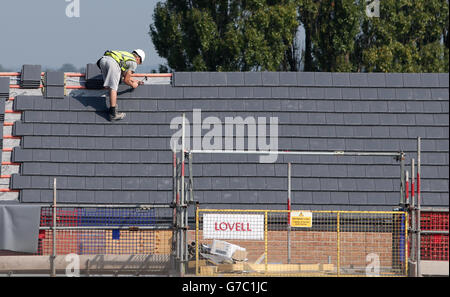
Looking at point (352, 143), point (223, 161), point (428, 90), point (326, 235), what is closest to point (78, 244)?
point (223, 161)

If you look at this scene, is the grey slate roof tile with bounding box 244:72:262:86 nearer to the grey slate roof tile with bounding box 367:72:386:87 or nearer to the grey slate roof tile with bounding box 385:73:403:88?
the grey slate roof tile with bounding box 367:72:386:87

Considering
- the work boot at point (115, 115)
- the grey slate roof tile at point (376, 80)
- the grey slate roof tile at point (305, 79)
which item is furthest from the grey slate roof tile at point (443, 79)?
the work boot at point (115, 115)

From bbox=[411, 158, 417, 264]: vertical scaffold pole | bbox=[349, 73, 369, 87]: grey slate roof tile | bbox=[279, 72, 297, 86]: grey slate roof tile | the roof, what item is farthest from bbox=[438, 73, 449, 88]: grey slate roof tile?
bbox=[411, 158, 417, 264]: vertical scaffold pole

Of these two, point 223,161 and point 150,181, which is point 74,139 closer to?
point 150,181

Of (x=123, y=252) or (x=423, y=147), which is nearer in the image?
(x=123, y=252)

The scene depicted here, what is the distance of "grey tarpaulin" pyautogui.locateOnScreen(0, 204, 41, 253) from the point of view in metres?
16.8

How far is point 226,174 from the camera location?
19.1 meters

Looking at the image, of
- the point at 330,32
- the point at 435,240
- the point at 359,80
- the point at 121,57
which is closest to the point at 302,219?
the point at 435,240

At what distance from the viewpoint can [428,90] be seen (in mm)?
21031

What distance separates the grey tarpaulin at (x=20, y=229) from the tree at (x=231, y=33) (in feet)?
78.3

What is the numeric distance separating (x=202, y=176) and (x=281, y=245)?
2512mm

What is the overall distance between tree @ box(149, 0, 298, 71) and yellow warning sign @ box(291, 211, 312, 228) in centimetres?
2388

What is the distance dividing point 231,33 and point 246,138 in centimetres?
2066

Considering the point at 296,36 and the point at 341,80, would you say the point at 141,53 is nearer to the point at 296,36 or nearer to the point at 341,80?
the point at 341,80
